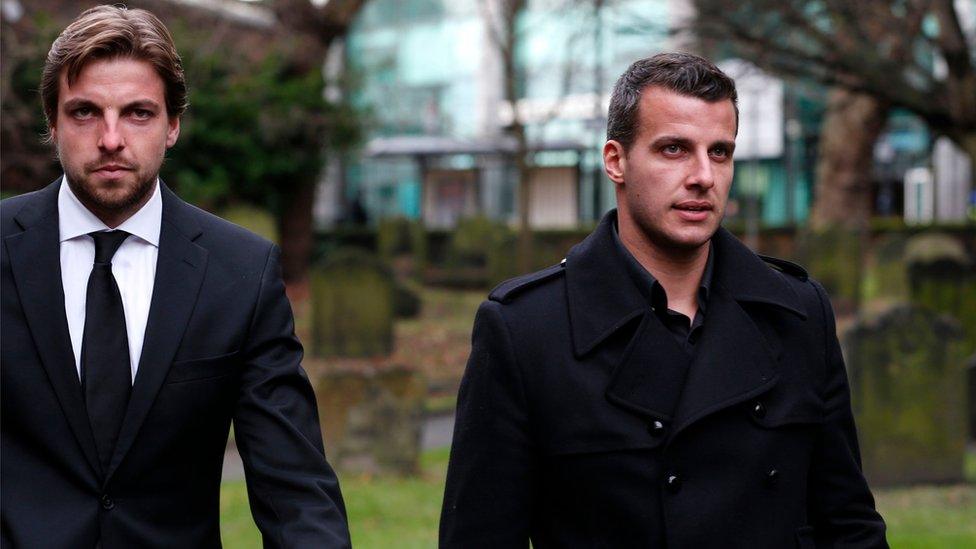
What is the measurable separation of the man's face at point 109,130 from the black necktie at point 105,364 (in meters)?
0.20

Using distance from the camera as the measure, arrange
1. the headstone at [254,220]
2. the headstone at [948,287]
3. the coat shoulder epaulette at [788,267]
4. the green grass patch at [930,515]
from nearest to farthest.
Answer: the coat shoulder epaulette at [788,267], the green grass patch at [930,515], the headstone at [948,287], the headstone at [254,220]

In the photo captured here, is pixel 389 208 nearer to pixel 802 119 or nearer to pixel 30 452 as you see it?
pixel 802 119

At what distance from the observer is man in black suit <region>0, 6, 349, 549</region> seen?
2.79 m

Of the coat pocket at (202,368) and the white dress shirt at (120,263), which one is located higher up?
the white dress shirt at (120,263)

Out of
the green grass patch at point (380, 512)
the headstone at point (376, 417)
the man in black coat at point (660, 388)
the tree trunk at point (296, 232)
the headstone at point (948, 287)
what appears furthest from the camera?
the tree trunk at point (296, 232)

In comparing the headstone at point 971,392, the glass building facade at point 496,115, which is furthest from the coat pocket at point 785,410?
the glass building facade at point 496,115

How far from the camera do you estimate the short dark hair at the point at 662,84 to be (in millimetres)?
2969

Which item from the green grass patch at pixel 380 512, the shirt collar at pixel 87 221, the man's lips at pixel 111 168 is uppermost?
the man's lips at pixel 111 168

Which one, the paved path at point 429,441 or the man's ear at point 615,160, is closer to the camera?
the man's ear at point 615,160

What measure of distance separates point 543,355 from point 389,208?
47567mm

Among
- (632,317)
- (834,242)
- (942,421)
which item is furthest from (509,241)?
(632,317)

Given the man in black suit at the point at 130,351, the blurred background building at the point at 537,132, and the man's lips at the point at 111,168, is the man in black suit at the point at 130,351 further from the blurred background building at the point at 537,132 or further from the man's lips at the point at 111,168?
the blurred background building at the point at 537,132

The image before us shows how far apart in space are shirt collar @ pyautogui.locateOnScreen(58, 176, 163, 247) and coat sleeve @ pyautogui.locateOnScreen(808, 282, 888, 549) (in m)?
1.56

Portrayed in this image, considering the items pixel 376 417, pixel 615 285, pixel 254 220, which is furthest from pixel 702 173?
pixel 254 220
